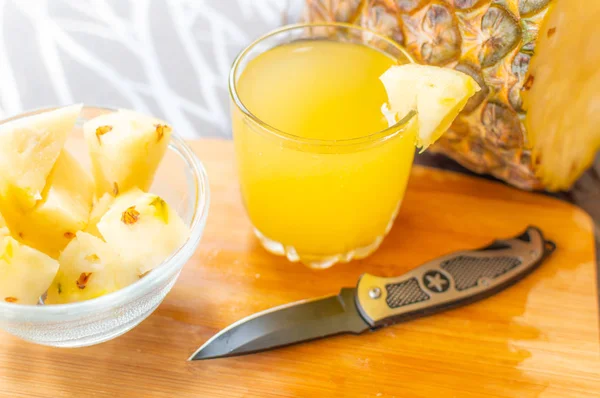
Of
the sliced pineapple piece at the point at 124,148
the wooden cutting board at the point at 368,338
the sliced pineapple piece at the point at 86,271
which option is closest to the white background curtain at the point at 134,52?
the wooden cutting board at the point at 368,338

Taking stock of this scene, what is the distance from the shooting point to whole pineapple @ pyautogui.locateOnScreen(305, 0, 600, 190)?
885 millimetres

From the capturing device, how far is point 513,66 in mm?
909

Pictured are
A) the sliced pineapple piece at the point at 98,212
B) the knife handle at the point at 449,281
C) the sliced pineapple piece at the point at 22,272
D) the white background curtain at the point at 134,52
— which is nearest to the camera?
the sliced pineapple piece at the point at 22,272

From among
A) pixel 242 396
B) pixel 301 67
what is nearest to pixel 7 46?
pixel 301 67

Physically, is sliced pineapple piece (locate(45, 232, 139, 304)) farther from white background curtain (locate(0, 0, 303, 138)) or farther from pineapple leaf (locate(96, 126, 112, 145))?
white background curtain (locate(0, 0, 303, 138))

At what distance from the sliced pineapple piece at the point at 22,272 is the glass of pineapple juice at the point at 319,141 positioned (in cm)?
32

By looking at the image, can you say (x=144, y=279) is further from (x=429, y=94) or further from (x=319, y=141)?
(x=429, y=94)

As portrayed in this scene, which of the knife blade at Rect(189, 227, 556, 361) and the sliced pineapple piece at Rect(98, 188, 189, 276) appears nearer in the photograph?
the sliced pineapple piece at Rect(98, 188, 189, 276)

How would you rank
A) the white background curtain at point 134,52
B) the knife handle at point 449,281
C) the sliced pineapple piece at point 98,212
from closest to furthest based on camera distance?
the sliced pineapple piece at point 98,212 → the knife handle at point 449,281 → the white background curtain at point 134,52

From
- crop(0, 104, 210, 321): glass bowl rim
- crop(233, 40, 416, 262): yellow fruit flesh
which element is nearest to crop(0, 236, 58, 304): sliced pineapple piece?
crop(0, 104, 210, 321): glass bowl rim

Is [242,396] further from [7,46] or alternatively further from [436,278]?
[7,46]

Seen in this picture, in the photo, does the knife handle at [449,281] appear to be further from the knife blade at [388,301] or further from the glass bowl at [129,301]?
the glass bowl at [129,301]

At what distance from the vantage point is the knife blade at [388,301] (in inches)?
33.9

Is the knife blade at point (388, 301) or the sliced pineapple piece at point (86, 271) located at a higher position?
the sliced pineapple piece at point (86, 271)
